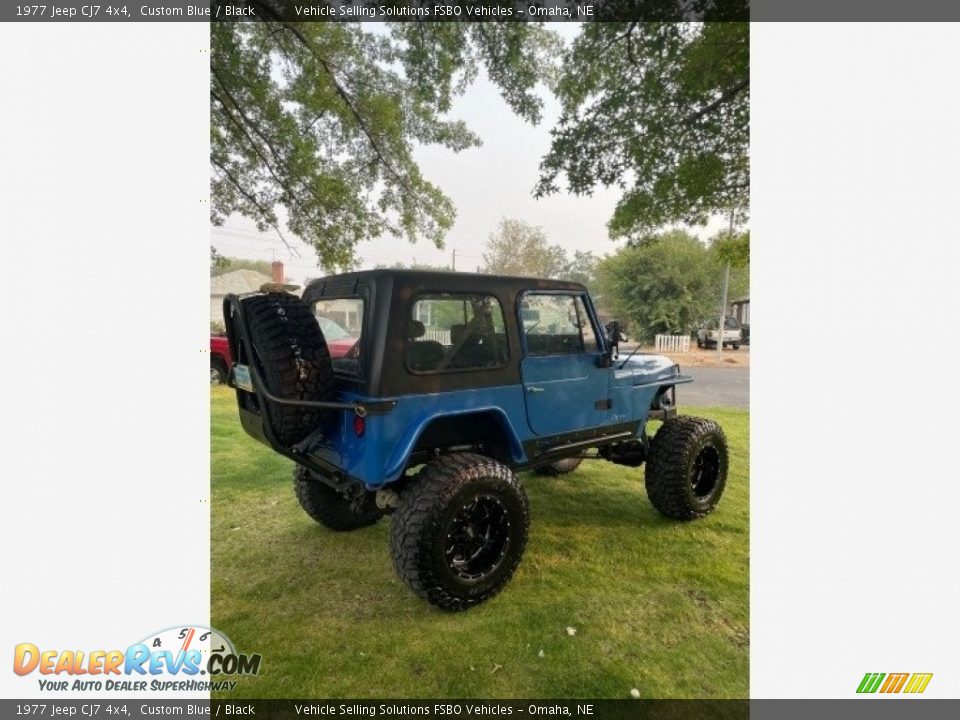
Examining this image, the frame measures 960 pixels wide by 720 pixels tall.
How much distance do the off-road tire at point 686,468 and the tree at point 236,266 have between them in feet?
12.9

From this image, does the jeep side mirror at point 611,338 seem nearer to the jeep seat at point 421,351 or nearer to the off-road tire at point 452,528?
the off-road tire at point 452,528

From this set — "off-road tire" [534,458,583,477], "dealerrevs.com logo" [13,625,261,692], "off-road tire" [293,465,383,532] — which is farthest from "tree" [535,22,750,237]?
"dealerrevs.com logo" [13,625,261,692]

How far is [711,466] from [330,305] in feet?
11.2

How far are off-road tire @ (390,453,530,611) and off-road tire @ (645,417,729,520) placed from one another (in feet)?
4.75

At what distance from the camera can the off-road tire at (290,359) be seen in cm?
213

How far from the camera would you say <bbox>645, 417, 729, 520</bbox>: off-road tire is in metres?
3.28

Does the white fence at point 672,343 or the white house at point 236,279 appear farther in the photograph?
the white fence at point 672,343

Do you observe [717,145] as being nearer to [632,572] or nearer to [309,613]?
[632,572]

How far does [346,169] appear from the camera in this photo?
411 centimetres

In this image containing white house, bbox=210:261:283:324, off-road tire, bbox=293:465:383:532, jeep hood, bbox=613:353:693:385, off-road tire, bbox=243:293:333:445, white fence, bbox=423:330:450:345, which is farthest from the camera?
white house, bbox=210:261:283:324

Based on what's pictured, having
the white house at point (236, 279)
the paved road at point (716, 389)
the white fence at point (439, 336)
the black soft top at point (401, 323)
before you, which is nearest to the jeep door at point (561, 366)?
the black soft top at point (401, 323)

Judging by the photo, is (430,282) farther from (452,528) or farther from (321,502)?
(321,502)
